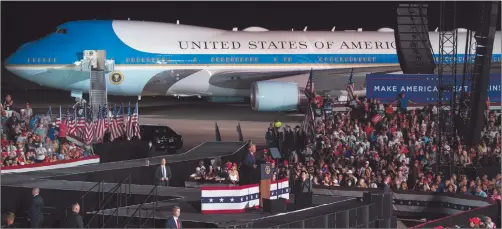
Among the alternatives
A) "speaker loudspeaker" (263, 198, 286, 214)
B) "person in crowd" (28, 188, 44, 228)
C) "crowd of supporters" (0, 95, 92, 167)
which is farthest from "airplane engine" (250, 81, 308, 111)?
"person in crowd" (28, 188, 44, 228)

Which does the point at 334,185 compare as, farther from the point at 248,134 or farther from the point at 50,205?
the point at 248,134

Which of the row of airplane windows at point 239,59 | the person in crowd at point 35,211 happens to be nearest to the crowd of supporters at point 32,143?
the person in crowd at point 35,211

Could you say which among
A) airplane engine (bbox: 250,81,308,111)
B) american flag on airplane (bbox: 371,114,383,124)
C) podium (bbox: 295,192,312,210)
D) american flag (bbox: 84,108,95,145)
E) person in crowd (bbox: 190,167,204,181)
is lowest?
podium (bbox: 295,192,312,210)

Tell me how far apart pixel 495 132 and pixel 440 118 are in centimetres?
240

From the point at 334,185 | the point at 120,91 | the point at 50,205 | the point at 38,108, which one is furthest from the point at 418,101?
the point at 38,108

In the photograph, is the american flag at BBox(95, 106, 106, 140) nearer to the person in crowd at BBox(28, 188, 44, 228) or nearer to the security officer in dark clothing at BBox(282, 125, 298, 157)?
the security officer in dark clothing at BBox(282, 125, 298, 157)

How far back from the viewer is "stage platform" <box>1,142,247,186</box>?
68.6 ft

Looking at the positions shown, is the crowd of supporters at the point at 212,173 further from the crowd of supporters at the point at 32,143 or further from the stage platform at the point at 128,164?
the crowd of supporters at the point at 32,143

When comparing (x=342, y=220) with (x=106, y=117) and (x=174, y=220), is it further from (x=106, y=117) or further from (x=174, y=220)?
(x=106, y=117)

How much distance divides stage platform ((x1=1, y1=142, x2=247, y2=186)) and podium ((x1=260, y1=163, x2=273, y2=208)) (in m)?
5.30

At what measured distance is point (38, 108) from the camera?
44156 millimetres

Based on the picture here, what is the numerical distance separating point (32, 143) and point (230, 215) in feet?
29.7

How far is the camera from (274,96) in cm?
3647

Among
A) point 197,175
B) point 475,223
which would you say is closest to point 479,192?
point 475,223
